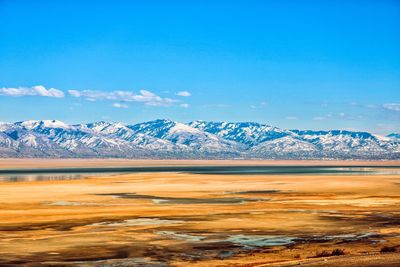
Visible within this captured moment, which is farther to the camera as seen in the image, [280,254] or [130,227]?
[130,227]

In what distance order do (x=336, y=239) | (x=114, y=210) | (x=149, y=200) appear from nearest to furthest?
(x=336, y=239)
(x=114, y=210)
(x=149, y=200)

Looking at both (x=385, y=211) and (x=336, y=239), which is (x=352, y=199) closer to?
(x=385, y=211)

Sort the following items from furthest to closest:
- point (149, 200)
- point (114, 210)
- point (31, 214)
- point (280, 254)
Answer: point (149, 200) < point (114, 210) < point (31, 214) < point (280, 254)

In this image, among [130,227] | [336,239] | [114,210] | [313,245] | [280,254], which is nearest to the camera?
[280,254]

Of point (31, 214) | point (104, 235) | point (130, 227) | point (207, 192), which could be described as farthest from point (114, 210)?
point (207, 192)

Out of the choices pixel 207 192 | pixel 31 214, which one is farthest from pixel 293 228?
pixel 207 192

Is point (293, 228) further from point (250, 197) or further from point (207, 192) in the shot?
point (207, 192)
